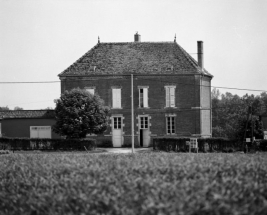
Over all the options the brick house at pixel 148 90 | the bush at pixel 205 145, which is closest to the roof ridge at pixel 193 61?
the brick house at pixel 148 90

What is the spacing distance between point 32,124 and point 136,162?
4072 centimetres

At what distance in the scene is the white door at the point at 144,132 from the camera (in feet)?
179

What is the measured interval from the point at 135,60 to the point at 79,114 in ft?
33.1

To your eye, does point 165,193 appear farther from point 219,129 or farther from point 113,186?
point 219,129

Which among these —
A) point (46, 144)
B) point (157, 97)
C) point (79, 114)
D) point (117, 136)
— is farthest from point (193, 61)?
point (46, 144)

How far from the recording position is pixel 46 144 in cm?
4903

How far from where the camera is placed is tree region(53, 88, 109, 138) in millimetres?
48562

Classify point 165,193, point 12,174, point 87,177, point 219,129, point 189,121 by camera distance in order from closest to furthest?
1. point 165,193
2. point 87,177
3. point 12,174
4. point 189,121
5. point 219,129

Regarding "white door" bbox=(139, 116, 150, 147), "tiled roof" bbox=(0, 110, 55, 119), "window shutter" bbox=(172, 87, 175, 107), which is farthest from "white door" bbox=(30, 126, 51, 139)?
"window shutter" bbox=(172, 87, 175, 107)

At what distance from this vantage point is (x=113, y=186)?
13.3m

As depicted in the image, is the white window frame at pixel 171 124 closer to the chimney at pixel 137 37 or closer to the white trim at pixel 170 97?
the white trim at pixel 170 97

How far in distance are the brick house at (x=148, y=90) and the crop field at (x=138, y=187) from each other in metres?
37.7

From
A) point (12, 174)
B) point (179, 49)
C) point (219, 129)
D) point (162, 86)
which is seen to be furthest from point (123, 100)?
point (219, 129)

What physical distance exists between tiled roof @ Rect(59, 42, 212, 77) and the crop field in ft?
125
